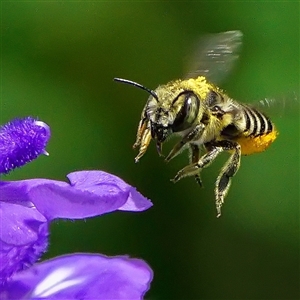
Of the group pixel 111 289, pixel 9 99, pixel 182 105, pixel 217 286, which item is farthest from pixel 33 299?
pixel 217 286

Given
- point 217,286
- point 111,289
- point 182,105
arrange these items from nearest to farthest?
point 111,289, point 182,105, point 217,286

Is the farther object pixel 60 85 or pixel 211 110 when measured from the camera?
pixel 60 85

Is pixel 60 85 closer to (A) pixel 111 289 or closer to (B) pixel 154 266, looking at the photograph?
(B) pixel 154 266

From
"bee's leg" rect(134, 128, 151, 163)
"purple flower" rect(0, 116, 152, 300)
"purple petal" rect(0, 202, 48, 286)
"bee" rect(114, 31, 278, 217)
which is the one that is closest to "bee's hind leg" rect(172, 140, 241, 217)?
"bee" rect(114, 31, 278, 217)

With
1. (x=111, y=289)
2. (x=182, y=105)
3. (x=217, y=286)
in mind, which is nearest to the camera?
(x=111, y=289)

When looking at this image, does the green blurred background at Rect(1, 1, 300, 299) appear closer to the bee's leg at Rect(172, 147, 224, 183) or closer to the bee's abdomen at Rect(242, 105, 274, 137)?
the bee's abdomen at Rect(242, 105, 274, 137)

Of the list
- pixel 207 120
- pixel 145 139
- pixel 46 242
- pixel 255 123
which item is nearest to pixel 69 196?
pixel 46 242
